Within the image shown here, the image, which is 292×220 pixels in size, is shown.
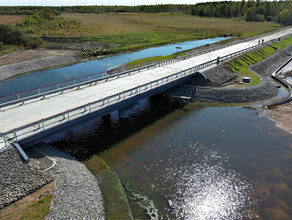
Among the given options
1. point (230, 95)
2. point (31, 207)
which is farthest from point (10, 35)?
point (31, 207)

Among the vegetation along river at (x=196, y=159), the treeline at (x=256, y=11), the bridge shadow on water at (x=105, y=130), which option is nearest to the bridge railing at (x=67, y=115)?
the bridge shadow on water at (x=105, y=130)

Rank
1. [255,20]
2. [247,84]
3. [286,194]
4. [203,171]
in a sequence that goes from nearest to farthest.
Result: [286,194] < [203,171] < [247,84] < [255,20]

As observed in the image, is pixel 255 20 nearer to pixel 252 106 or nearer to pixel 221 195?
pixel 252 106

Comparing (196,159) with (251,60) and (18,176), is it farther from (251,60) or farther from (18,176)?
(251,60)

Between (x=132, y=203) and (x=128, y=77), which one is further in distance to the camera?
(x=128, y=77)

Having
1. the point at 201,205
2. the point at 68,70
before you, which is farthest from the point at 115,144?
the point at 68,70

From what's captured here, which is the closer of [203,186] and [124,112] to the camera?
[203,186]

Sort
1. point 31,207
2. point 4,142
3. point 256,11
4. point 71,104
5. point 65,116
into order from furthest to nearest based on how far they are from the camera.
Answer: point 256,11, point 71,104, point 65,116, point 4,142, point 31,207

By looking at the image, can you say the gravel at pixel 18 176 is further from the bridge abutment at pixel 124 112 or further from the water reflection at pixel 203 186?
the bridge abutment at pixel 124 112
